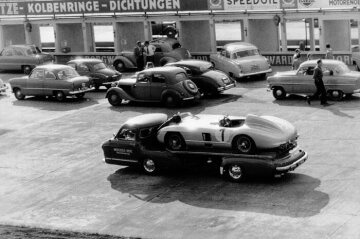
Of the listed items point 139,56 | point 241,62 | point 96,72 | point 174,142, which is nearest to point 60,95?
point 96,72

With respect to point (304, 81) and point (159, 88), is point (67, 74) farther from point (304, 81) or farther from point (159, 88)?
point (304, 81)

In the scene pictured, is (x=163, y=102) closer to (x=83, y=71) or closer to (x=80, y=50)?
(x=83, y=71)

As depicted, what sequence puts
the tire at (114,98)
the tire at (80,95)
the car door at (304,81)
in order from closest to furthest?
the car door at (304,81)
the tire at (114,98)
the tire at (80,95)

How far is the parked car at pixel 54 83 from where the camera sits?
101 ft

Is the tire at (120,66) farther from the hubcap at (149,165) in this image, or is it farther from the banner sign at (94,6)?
the hubcap at (149,165)

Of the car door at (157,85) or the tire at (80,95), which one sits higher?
the car door at (157,85)

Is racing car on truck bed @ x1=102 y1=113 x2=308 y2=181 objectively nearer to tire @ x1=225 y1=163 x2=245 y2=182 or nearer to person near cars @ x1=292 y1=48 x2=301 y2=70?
tire @ x1=225 y1=163 x2=245 y2=182

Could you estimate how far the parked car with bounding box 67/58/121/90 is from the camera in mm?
32719

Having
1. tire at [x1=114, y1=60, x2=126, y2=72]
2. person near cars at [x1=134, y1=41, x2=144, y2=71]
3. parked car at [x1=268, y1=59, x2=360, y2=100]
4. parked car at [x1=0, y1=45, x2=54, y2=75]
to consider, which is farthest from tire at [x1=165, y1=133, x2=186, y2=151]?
parked car at [x1=0, y1=45, x2=54, y2=75]

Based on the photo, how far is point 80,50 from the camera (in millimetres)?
43812

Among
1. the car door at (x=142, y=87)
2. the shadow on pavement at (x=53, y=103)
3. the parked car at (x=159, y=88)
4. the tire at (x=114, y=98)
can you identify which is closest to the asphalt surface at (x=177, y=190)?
the parked car at (x=159, y=88)

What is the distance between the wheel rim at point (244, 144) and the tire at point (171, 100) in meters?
9.55

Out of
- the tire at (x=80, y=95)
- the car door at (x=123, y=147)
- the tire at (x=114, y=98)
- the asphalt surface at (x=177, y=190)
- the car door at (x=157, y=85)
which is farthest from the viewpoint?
the tire at (x=80, y=95)

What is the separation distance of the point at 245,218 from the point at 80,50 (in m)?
29.7
